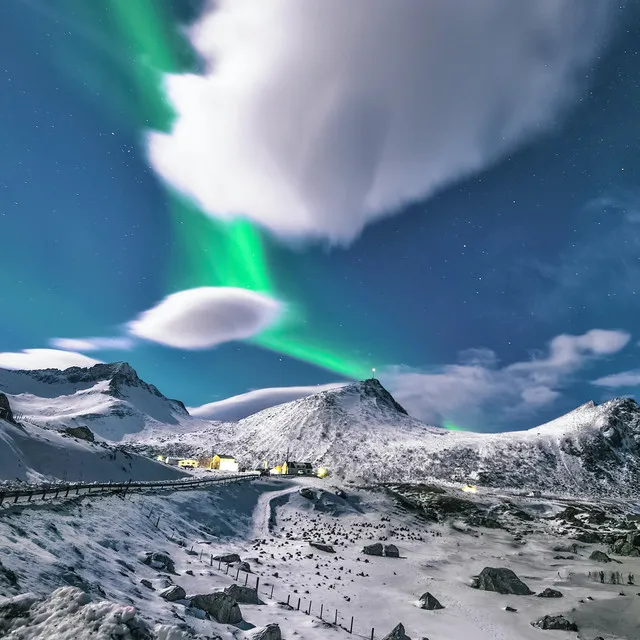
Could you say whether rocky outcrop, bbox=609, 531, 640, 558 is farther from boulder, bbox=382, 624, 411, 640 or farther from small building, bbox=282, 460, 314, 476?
small building, bbox=282, 460, 314, 476

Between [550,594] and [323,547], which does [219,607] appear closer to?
[323,547]

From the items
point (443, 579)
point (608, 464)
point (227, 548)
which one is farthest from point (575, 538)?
point (608, 464)

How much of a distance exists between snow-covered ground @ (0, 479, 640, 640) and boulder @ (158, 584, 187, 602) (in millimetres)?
571

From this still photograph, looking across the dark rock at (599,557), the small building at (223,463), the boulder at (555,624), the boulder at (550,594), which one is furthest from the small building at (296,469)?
the boulder at (555,624)

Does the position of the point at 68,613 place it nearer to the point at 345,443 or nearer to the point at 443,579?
the point at 443,579

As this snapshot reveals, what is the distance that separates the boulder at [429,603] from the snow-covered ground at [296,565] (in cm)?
69

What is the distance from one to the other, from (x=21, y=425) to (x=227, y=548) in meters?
34.9

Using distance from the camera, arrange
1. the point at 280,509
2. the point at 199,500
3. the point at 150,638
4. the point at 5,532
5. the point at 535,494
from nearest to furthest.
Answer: the point at 150,638 < the point at 5,532 < the point at 199,500 < the point at 280,509 < the point at 535,494

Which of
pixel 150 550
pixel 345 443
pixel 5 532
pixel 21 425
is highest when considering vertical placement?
pixel 345 443

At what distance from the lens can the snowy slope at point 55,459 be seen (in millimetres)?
46938

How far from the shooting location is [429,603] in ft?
106

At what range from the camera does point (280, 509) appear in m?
64.8

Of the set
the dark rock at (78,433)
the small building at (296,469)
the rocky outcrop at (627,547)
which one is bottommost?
the rocky outcrop at (627,547)

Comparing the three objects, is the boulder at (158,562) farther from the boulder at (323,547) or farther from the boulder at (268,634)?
the boulder at (323,547)
